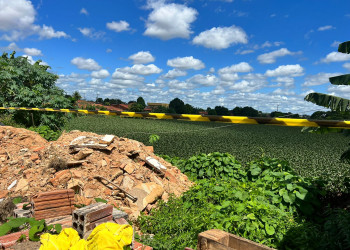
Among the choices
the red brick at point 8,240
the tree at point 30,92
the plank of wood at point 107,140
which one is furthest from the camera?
the tree at point 30,92

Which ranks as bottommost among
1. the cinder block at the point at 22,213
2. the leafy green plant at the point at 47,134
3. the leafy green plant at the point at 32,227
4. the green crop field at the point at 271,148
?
the green crop field at the point at 271,148

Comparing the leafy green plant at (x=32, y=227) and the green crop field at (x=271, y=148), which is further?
the green crop field at (x=271, y=148)

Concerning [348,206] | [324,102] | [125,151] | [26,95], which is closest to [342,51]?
[324,102]

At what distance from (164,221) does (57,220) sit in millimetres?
1424

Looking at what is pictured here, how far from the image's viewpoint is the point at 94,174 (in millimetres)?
4926

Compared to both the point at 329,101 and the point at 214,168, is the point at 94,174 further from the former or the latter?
the point at 329,101

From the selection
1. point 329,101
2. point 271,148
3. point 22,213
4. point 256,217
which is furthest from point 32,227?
point 271,148

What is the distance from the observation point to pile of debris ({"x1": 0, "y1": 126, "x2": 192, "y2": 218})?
4.46 metres

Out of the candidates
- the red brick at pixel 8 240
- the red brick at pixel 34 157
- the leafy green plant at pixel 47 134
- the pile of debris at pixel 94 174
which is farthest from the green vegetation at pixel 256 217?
the leafy green plant at pixel 47 134

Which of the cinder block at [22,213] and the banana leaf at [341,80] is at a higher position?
the banana leaf at [341,80]

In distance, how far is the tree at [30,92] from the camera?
39.1ft

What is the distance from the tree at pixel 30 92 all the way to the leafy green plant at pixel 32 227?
9.50 meters

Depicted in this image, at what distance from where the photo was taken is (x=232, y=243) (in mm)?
1608

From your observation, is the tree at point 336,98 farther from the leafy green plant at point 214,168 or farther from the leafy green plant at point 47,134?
the leafy green plant at point 47,134
